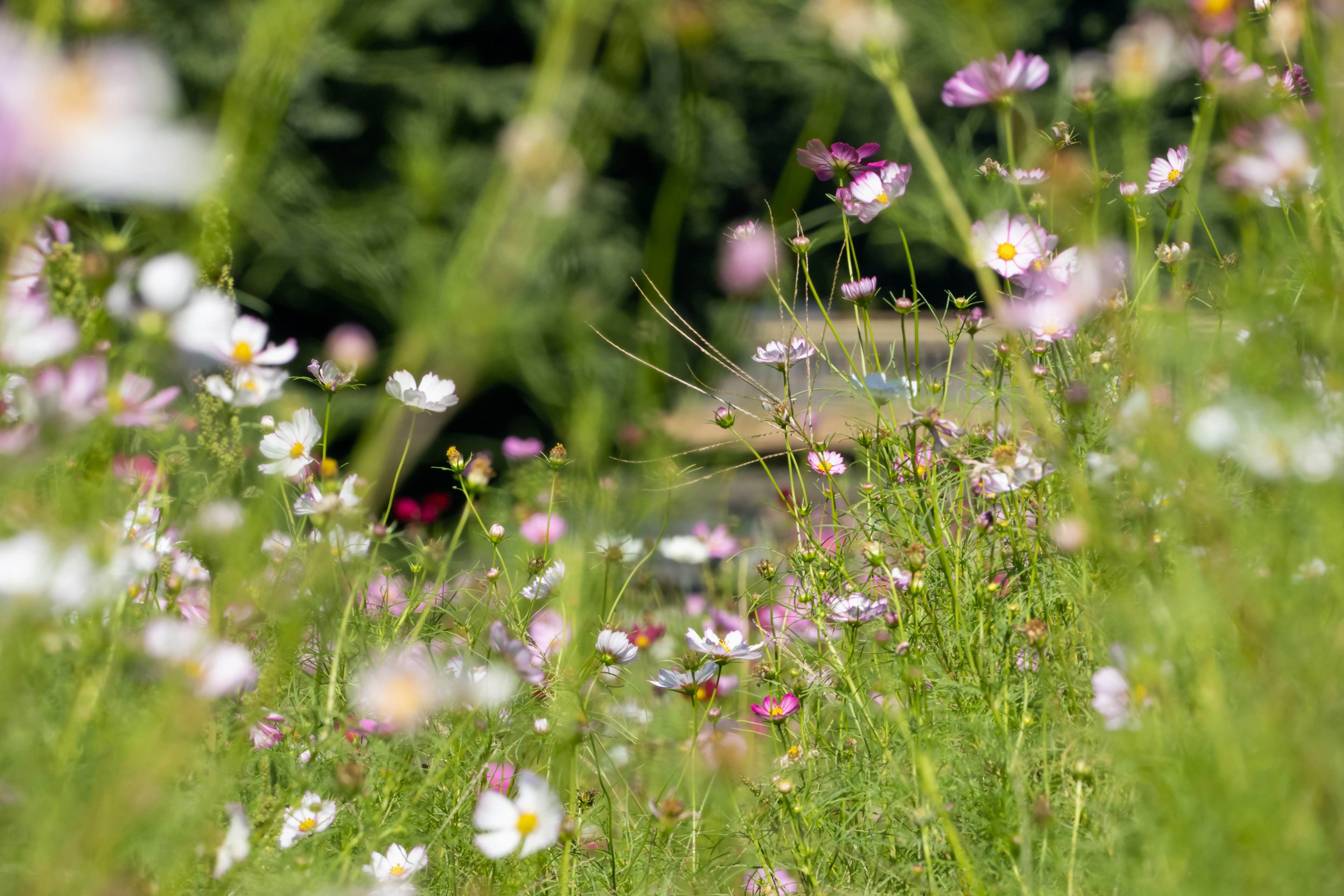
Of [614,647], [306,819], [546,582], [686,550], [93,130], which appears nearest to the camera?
[93,130]

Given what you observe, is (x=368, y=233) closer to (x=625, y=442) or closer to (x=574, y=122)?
(x=574, y=122)

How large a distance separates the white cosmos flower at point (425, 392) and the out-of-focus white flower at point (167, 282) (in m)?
0.30

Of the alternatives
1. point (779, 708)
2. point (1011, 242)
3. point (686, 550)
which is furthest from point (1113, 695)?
point (686, 550)

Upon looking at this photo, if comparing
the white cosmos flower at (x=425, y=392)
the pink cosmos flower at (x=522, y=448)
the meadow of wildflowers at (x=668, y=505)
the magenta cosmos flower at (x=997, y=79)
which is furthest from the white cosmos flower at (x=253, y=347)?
the pink cosmos flower at (x=522, y=448)

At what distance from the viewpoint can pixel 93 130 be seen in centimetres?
35

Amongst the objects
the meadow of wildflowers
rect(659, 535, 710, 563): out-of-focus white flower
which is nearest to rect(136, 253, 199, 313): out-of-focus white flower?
the meadow of wildflowers

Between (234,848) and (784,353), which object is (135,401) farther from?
(784,353)

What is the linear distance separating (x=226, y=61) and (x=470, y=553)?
3.41 meters

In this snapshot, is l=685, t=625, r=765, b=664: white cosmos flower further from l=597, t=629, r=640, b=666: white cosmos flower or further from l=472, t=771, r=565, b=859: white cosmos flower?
l=472, t=771, r=565, b=859: white cosmos flower

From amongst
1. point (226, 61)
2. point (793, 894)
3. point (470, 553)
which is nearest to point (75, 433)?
point (793, 894)

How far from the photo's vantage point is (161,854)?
1.83ft

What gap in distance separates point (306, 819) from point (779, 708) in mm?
396

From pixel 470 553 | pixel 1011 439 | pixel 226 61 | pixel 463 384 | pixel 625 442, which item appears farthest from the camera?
pixel 226 61

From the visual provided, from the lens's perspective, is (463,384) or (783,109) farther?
(783,109)
